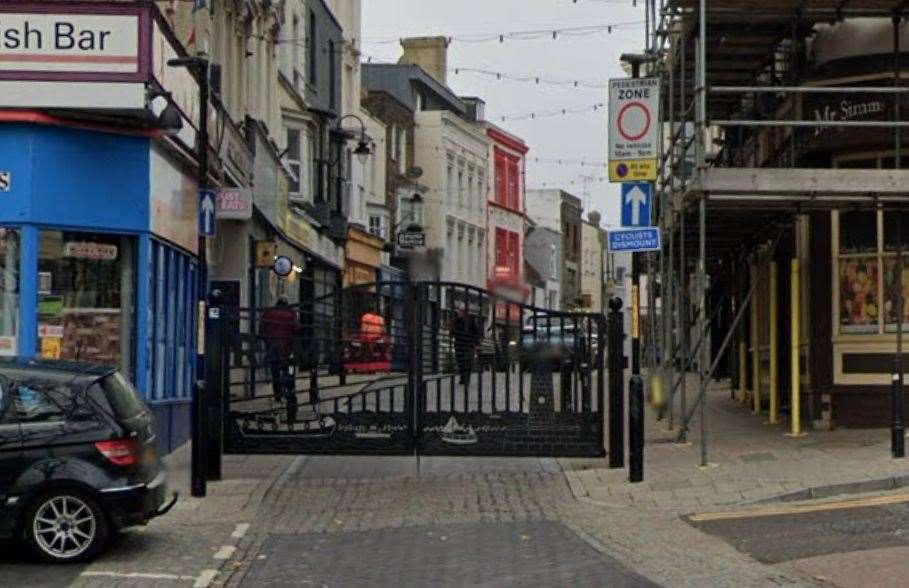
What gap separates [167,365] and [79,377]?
780 centimetres

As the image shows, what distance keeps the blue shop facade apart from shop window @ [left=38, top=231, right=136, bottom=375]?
0.01 meters

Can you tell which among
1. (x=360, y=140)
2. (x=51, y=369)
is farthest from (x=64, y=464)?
(x=360, y=140)

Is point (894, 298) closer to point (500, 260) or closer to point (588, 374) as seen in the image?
point (588, 374)

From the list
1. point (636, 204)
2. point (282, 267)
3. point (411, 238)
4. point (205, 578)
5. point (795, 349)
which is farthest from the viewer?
point (411, 238)

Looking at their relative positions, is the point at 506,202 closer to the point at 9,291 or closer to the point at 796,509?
the point at 9,291

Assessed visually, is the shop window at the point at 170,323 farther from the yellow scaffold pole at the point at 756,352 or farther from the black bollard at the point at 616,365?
the yellow scaffold pole at the point at 756,352

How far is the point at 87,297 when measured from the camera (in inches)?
639

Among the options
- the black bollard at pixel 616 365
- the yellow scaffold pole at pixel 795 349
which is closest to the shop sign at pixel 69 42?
the black bollard at pixel 616 365

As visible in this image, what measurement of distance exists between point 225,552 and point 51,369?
6.42ft

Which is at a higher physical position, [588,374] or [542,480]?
[588,374]

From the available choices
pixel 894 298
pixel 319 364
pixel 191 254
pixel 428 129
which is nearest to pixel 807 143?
pixel 894 298

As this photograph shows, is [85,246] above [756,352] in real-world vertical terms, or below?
above

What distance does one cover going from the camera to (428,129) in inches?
2234

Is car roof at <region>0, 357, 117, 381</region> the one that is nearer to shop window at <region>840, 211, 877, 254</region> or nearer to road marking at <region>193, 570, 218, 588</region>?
road marking at <region>193, 570, 218, 588</region>
